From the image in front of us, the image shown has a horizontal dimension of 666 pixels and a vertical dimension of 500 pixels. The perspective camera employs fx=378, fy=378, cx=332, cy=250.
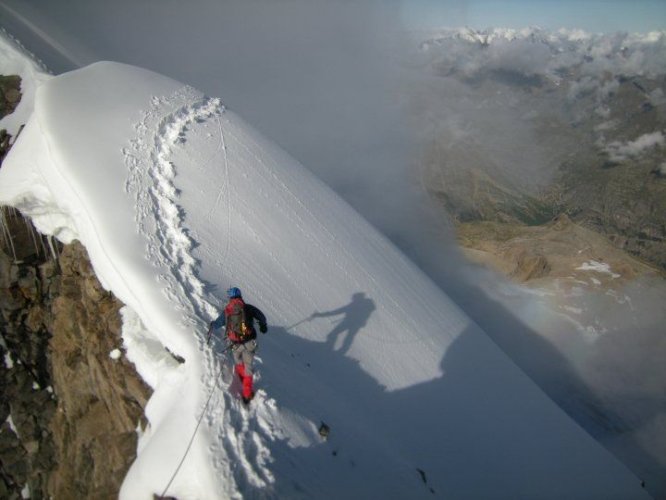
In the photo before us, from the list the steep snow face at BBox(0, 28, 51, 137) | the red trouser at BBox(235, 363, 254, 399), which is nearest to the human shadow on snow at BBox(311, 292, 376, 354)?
the red trouser at BBox(235, 363, 254, 399)

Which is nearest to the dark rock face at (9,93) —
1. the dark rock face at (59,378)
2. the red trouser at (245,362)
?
the dark rock face at (59,378)

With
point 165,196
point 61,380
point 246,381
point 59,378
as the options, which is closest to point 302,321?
point 246,381

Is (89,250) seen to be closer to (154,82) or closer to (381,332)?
(381,332)

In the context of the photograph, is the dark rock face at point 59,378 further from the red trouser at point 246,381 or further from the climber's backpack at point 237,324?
the climber's backpack at point 237,324

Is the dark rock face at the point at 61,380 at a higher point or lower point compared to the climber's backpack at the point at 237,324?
lower

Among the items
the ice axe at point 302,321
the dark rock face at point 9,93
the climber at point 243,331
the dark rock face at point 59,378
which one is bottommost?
the dark rock face at point 59,378

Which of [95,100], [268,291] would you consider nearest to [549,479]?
[268,291]
